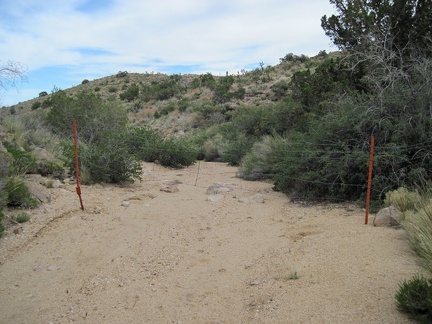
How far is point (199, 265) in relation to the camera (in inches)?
265

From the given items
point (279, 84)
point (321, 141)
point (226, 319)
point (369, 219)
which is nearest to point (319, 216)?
point (369, 219)

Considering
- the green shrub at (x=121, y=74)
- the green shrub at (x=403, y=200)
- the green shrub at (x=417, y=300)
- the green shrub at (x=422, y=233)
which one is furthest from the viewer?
the green shrub at (x=121, y=74)

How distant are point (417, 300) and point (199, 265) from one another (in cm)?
351

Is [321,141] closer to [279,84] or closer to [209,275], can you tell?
[209,275]

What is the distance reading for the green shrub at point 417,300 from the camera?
392 centimetres

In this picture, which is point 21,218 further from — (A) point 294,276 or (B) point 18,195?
(A) point 294,276

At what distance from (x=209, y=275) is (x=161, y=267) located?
2.83ft

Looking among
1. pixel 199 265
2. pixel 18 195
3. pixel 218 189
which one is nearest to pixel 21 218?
pixel 18 195

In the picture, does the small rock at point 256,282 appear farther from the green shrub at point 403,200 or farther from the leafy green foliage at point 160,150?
the leafy green foliage at point 160,150

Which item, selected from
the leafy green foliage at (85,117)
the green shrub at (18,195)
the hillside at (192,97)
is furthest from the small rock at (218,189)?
the hillside at (192,97)

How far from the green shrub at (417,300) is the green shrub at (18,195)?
7.51m

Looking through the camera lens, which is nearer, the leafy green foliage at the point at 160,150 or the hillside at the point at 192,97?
the leafy green foliage at the point at 160,150

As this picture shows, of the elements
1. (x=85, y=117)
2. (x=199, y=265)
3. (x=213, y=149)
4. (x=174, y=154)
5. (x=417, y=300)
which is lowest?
(x=199, y=265)

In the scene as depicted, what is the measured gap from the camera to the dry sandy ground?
16.4 feet
